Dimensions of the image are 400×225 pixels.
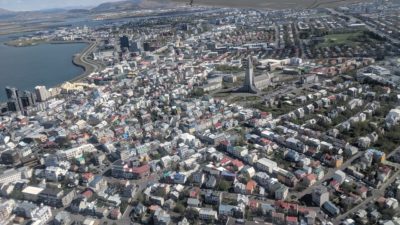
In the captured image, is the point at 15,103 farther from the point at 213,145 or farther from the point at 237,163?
the point at 237,163

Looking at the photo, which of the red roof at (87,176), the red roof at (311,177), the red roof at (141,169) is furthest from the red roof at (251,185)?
the red roof at (87,176)

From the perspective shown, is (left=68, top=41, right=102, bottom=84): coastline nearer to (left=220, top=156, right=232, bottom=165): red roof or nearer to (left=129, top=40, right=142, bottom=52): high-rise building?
(left=129, top=40, right=142, bottom=52): high-rise building

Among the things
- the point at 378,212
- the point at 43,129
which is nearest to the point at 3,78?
the point at 43,129

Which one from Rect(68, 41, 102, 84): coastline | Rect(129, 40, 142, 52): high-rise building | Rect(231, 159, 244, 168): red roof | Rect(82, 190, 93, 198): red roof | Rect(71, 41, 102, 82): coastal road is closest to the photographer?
Rect(82, 190, 93, 198): red roof

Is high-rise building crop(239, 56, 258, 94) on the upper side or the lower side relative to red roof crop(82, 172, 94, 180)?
upper

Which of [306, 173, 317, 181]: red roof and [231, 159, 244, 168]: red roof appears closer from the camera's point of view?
[306, 173, 317, 181]: red roof

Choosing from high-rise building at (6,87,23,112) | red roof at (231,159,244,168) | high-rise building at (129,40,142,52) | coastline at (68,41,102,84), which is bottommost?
coastline at (68,41,102,84)

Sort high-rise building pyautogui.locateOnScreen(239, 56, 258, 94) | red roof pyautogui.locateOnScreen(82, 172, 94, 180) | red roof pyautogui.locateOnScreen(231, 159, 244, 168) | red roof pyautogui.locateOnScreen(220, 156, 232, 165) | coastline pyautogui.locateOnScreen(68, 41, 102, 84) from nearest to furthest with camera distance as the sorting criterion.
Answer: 1. red roof pyautogui.locateOnScreen(82, 172, 94, 180)
2. red roof pyautogui.locateOnScreen(231, 159, 244, 168)
3. red roof pyautogui.locateOnScreen(220, 156, 232, 165)
4. high-rise building pyautogui.locateOnScreen(239, 56, 258, 94)
5. coastline pyautogui.locateOnScreen(68, 41, 102, 84)

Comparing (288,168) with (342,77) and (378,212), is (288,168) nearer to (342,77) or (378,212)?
(378,212)

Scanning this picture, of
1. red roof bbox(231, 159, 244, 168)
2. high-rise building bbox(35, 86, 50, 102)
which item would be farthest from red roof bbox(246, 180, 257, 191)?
high-rise building bbox(35, 86, 50, 102)
